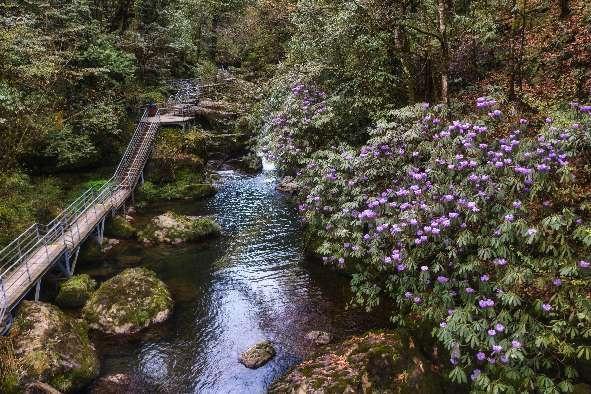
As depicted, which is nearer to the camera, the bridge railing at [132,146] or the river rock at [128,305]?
the river rock at [128,305]

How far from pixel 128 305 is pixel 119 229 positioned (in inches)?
297

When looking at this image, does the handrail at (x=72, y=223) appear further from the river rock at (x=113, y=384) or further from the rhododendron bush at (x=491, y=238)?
the rhododendron bush at (x=491, y=238)

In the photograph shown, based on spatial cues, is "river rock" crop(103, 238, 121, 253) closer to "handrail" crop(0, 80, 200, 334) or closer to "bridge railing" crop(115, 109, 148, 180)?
"handrail" crop(0, 80, 200, 334)

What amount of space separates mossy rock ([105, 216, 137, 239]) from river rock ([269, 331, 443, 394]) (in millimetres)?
11956

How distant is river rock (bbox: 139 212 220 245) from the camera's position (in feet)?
58.5

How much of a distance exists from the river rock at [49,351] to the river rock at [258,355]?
330cm

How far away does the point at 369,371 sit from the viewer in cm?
841

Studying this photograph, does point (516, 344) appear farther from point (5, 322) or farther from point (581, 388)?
point (5, 322)

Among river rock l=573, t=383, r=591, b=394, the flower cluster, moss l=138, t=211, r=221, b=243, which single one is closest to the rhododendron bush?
river rock l=573, t=383, r=591, b=394

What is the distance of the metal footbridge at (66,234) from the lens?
38.2ft

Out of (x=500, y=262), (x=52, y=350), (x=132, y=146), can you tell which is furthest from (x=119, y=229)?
(x=500, y=262)

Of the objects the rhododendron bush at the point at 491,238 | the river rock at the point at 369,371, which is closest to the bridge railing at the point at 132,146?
the rhododendron bush at the point at 491,238

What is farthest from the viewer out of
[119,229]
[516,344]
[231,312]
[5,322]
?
[119,229]

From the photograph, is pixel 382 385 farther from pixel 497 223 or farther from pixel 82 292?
pixel 82 292
